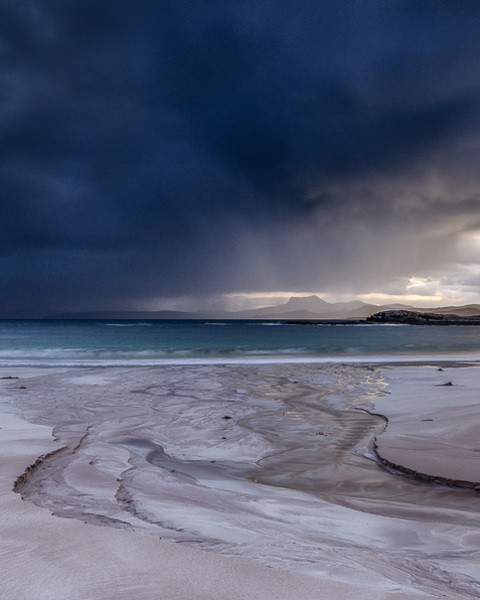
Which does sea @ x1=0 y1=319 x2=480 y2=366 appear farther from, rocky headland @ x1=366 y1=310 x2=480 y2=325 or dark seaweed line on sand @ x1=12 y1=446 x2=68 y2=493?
rocky headland @ x1=366 y1=310 x2=480 y2=325

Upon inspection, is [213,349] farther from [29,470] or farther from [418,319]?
[418,319]

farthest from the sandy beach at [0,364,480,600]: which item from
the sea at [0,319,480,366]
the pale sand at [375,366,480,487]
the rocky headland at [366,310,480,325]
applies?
the rocky headland at [366,310,480,325]

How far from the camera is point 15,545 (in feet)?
8.66

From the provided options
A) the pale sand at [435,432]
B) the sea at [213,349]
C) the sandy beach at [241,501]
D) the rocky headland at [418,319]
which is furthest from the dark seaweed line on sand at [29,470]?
the rocky headland at [418,319]

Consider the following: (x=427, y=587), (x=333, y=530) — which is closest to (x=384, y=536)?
(x=333, y=530)

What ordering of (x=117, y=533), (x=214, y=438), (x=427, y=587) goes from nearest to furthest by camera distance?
(x=427, y=587) → (x=117, y=533) → (x=214, y=438)

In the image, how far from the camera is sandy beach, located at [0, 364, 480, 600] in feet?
7.70

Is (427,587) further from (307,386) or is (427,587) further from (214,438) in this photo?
(307,386)

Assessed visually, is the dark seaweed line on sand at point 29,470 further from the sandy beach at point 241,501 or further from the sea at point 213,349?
the sea at point 213,349

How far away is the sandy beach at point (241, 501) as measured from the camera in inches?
92.4

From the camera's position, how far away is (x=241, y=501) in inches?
162

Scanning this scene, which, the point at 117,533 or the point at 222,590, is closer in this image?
the point at 222,590

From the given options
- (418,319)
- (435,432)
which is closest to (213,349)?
(435,432)

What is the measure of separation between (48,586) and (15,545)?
657 millimetres
